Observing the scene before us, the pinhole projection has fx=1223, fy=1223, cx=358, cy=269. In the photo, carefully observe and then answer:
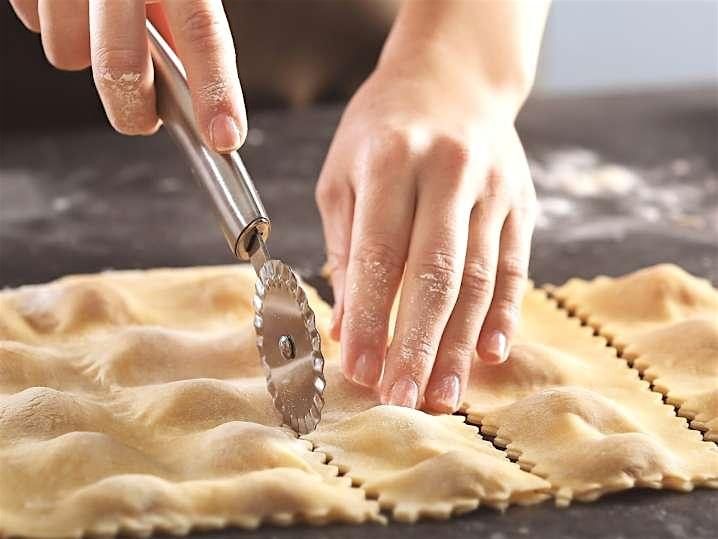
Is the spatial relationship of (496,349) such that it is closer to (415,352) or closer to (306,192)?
(415,352)

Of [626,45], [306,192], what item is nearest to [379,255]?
[306,192]

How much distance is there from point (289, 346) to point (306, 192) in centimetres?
85

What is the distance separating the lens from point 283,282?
1.11 metres

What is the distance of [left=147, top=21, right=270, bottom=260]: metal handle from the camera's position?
110cm

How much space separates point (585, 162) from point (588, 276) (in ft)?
1.61

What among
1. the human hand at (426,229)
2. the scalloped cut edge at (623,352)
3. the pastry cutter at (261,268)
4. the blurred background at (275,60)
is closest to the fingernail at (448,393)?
the human hand at (426,229)

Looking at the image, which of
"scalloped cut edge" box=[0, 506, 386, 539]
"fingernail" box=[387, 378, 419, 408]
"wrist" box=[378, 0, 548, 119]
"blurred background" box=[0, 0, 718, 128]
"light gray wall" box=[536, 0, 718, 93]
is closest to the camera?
"scalloped cut edge" box=[0, 506, 386, 539]

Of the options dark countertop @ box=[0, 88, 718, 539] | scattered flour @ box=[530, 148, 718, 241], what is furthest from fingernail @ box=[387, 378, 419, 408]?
scattered flour @ box=[530, 148, 718, 241]

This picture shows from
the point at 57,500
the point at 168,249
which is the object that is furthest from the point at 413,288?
the point at 168,249

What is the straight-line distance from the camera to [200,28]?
3.51 feet

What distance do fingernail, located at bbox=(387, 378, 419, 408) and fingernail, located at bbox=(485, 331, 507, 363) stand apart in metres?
0.13

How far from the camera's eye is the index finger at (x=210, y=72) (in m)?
1.06

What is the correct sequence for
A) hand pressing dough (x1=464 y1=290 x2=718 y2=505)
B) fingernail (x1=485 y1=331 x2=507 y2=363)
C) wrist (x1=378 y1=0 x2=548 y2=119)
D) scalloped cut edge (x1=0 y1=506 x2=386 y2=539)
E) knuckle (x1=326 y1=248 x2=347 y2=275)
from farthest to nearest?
wrist (x1=378 y1=0 x2=548 y2=119), knuckle (x1=326 y1=248 x2=347 y2=275), fingernail (x1=485 y1=331 x2=507 y2=363), hand pressing dough (x1=464 y1=290 x2=718 y2=505), scalloped cut edge (x1=0 y1=506 x2=386 y2=539)

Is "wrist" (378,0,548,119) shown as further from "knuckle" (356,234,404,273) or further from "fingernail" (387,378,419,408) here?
"fingernail" (387,378,419,408)
